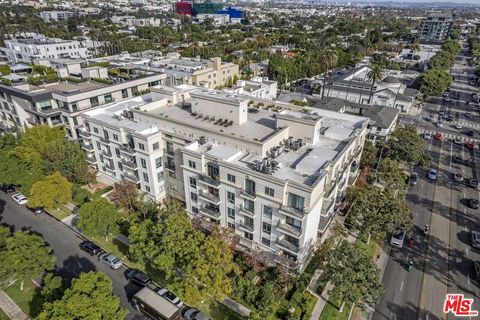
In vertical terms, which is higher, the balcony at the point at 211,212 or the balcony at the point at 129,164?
the balcony at the point at 129,164

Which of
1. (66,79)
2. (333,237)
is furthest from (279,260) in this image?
(66,79)

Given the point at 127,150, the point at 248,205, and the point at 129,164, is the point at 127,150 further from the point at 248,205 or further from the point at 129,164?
the point at 248,205

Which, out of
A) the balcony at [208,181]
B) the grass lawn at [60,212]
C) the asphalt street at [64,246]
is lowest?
the asphalt street at [64,246]

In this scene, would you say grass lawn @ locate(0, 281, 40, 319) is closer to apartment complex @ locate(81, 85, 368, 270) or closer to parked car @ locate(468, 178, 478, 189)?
apartment complex @ locate(81, 85, 368, 270)

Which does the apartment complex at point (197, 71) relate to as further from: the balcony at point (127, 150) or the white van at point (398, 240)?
the white van at point (398, 240)

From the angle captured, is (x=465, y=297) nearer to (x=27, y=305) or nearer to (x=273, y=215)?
(x=273, y=215)

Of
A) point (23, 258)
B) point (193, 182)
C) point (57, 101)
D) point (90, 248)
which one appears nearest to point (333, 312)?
point (193, 182)

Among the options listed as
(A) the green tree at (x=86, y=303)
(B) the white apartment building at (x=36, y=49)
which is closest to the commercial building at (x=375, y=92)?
(A) the green tree at (x=86, y=303)
